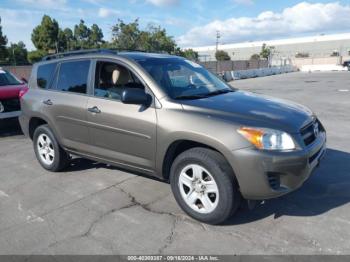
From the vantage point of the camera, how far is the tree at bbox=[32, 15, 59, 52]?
59469mm

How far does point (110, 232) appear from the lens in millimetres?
3672

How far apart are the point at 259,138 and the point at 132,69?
1.85 meters

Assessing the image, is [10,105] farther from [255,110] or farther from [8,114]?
[255,110]

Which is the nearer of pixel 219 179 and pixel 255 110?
pixel 219 179

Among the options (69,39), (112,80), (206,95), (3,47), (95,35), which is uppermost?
(95,35)

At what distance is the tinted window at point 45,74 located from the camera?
5.52 m

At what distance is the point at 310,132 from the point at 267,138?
2.43 ft

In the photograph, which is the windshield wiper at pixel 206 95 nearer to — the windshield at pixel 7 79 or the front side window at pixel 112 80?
the front side window at pixel 112 80

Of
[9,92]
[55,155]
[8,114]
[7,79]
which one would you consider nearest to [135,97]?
[55,155]

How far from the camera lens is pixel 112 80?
4621mm

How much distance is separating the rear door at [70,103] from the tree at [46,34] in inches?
2304

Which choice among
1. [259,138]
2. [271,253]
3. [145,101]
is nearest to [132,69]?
[145,101]

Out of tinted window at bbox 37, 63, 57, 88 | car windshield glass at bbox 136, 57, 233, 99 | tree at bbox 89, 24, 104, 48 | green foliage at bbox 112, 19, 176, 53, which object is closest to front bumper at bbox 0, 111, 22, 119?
tinted window at bbox 37, 63, 57, 88

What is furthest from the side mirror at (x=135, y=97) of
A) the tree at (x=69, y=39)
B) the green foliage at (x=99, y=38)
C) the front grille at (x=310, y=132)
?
the tree at (x=69, y=39)
